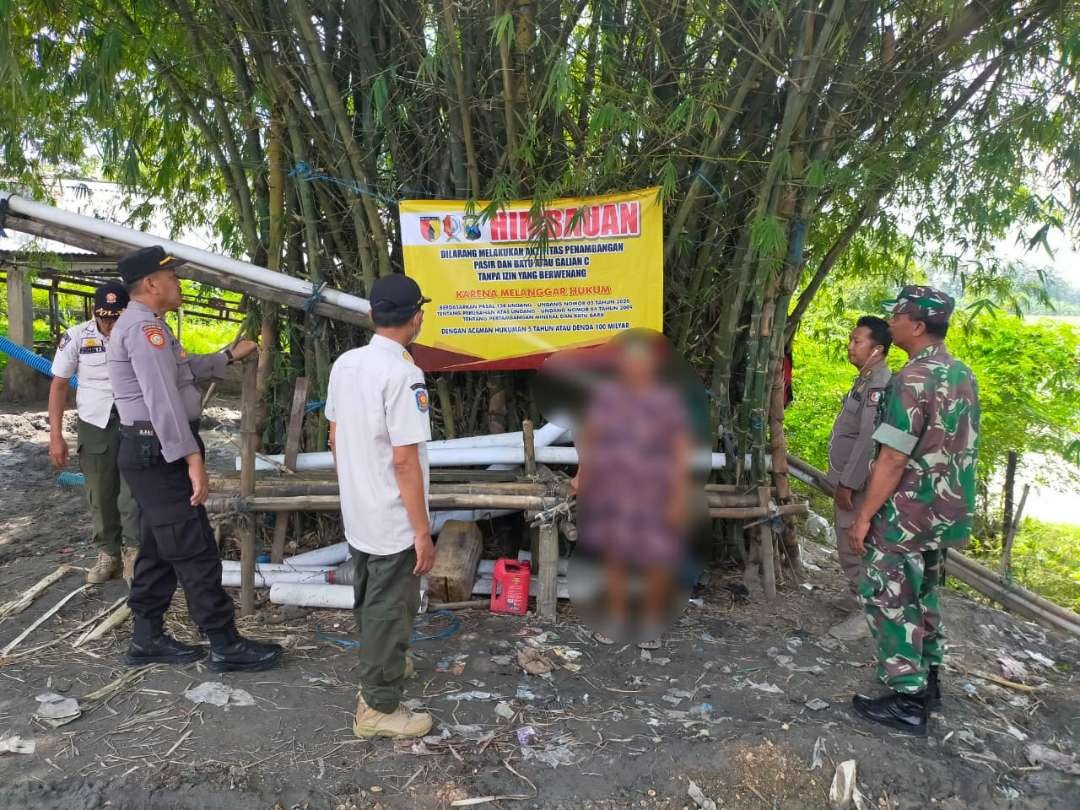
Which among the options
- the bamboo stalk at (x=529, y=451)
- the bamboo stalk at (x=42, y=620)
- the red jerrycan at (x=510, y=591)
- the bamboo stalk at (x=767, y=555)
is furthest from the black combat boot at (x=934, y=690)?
the bamboo stalk at (x=42, y=620)

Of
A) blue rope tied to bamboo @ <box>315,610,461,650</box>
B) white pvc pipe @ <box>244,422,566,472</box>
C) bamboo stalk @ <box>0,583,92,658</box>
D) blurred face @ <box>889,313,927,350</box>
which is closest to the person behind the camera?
blurred face @ <box>889,313,927,350</box>

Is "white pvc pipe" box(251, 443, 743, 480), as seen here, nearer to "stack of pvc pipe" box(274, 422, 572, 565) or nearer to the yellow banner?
"stack of pvc pipe" box(274, 422, 572, 565)

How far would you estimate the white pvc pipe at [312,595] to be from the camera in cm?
381

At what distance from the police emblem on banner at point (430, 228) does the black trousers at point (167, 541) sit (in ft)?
5.63

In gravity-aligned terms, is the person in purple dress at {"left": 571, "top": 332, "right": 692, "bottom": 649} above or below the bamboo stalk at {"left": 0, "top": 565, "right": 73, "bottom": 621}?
above

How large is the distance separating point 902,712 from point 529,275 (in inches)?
104

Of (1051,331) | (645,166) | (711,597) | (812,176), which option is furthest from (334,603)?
(1051,331)

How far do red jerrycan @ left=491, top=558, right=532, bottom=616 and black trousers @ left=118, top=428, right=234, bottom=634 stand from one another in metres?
1.30

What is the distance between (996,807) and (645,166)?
3.15 m

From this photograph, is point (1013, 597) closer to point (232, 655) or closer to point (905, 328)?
point (905, 328)

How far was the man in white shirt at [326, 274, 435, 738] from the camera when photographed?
2.43 m

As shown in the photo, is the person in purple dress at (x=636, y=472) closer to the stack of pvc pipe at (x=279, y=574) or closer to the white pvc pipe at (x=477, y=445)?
the white pvc pipe at (x=477, y=445)

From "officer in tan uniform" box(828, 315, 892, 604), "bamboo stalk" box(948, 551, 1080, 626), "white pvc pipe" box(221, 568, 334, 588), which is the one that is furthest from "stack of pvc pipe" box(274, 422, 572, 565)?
"bamboo stalk" box(948, 551, 1080, 626)

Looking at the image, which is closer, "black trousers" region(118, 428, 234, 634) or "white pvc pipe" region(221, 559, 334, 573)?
"black trousers" region(118, 428, 234, 634)
